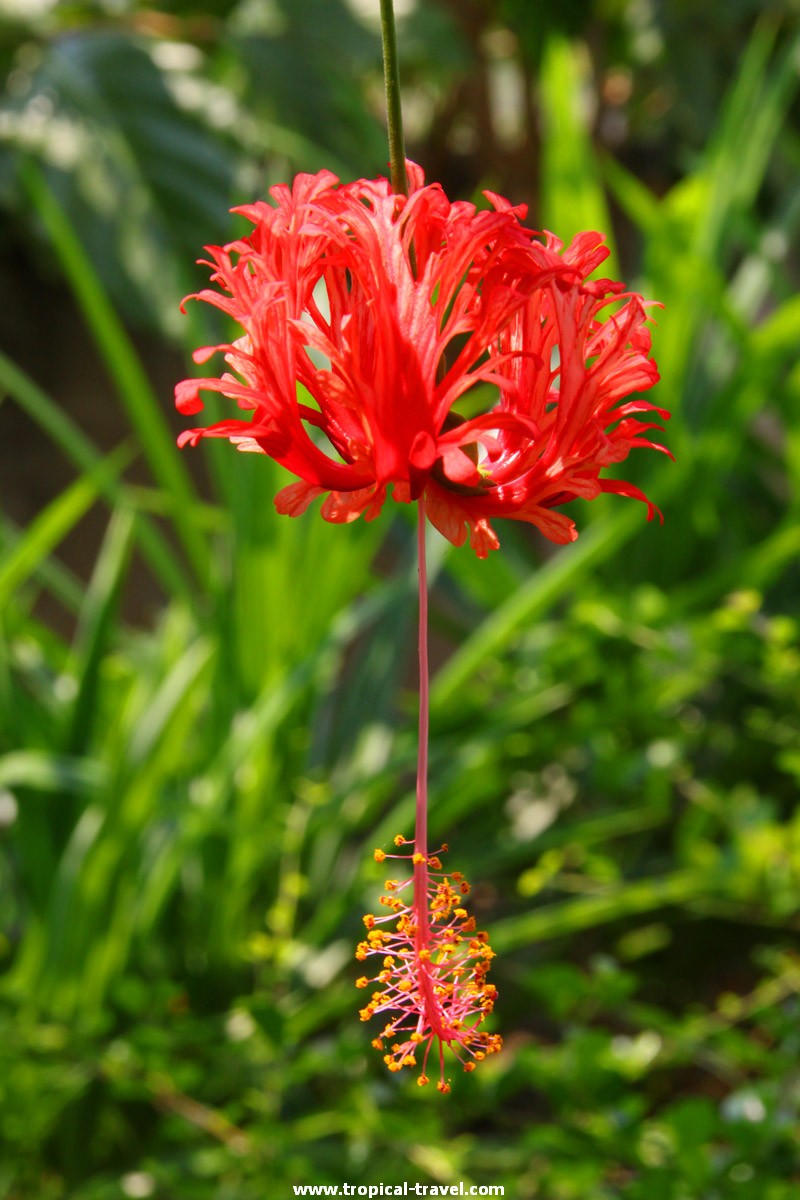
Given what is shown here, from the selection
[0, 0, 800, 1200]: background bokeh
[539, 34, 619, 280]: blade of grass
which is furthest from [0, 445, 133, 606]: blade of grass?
[539, 34, 619, 280]: blade of grass

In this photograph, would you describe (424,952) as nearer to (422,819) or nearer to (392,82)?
(422,819)

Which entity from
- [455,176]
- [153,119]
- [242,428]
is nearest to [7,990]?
[242,428]

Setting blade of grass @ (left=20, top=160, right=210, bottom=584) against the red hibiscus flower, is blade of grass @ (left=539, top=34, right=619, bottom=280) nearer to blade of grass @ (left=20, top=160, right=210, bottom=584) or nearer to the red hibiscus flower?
blade of grass @ (left=20, top=160, right=210, bottom=584)

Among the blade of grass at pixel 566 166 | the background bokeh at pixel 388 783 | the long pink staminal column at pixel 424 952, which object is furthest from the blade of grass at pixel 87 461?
the long pink staminal column at pixel 424 952

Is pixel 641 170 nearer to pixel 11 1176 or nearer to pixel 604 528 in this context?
pixel 604 528

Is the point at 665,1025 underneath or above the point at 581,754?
underneath

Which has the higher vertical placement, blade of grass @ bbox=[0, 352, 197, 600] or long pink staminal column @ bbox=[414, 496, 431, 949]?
blade of grass @ bbox=[0, 352, 197, 600]

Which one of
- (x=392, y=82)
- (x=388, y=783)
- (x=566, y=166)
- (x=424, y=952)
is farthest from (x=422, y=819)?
(x=566, y=166)
